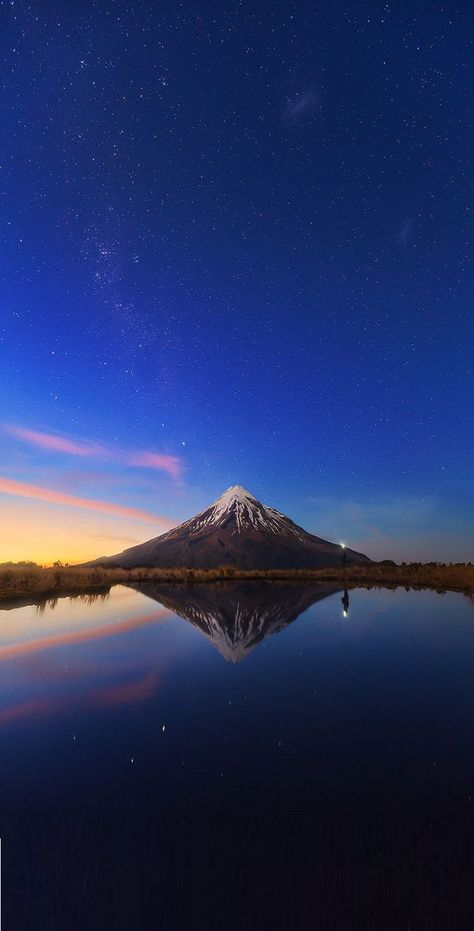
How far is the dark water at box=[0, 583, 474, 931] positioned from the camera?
9.04 ft

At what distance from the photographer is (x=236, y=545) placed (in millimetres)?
158750

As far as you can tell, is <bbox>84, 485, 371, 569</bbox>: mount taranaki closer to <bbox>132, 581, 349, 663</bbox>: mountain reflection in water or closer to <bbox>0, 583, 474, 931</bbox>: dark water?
<bbox>132, 581, 349, 663</bbox>: mountain reflection in water

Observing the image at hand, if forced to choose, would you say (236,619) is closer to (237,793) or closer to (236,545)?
(237,793)

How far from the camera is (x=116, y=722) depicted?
5676 millimetres

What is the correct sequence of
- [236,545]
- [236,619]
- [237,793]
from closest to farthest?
[237,793] < [236,619] < [236,545]

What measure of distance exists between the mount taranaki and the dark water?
4523 inches

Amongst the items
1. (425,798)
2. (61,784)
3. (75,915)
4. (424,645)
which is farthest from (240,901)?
(424,645)

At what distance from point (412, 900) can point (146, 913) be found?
170 centimetres

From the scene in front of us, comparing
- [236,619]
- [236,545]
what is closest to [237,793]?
[236,619]

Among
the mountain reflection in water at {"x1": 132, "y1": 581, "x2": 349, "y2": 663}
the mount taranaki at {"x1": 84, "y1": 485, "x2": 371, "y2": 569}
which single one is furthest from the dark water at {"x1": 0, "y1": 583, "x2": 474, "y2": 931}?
the mount taranaki at {"x1": 84, "y1": 485, "x2": 371, "y2": 569}

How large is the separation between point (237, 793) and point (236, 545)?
157282 mm

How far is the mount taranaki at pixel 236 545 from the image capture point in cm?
13879

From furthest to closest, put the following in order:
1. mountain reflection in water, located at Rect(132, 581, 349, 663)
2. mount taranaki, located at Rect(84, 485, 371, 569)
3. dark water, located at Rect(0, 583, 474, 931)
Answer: mount taranaki, located at Rect(84, 485, 371, 569) → mountain reflection in water, located at Rect(132, 581, 349, 663) → dark water, located at Rect(0, 583, 474, 931)

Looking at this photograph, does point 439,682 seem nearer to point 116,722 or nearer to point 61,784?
point 116,722
